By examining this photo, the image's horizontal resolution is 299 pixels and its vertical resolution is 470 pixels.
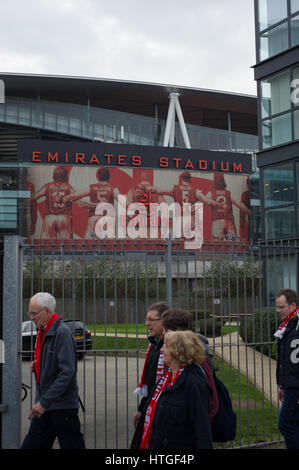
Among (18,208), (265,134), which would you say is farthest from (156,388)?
(18,208)

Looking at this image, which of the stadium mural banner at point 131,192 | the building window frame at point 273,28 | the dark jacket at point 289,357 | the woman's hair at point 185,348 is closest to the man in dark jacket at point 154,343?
the woman's hair at point 185,348

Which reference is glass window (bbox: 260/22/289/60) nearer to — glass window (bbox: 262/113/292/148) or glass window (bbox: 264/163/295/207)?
glass window (bbox: 262/113/292/148)

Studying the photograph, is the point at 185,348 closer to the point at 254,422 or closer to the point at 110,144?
the point at 254,422

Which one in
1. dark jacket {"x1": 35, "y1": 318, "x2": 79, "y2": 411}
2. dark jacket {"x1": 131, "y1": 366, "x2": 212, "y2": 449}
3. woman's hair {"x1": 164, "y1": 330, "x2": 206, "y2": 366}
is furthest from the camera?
dark jacket {"x1": 35, "y1": 318, "x2": 79, "y2": 411}

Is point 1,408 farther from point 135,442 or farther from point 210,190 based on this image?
point 210,190

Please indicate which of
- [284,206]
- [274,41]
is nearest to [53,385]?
[284,206]

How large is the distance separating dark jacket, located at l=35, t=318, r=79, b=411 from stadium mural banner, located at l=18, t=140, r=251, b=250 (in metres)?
39.0

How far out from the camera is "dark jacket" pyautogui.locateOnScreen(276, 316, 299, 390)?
577 centimetres

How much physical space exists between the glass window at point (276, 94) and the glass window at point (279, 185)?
2178 mm

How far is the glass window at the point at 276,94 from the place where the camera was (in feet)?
71.1

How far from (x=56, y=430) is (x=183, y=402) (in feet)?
5.09

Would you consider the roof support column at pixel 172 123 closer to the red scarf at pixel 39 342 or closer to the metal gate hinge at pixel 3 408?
the metal gate hinge at pixel 3 408

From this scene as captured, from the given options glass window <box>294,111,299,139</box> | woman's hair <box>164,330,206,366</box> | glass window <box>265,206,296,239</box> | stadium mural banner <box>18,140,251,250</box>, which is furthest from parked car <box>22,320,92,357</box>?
stadium mural banner <box>18,140,251,250</box>

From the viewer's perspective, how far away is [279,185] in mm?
21812
